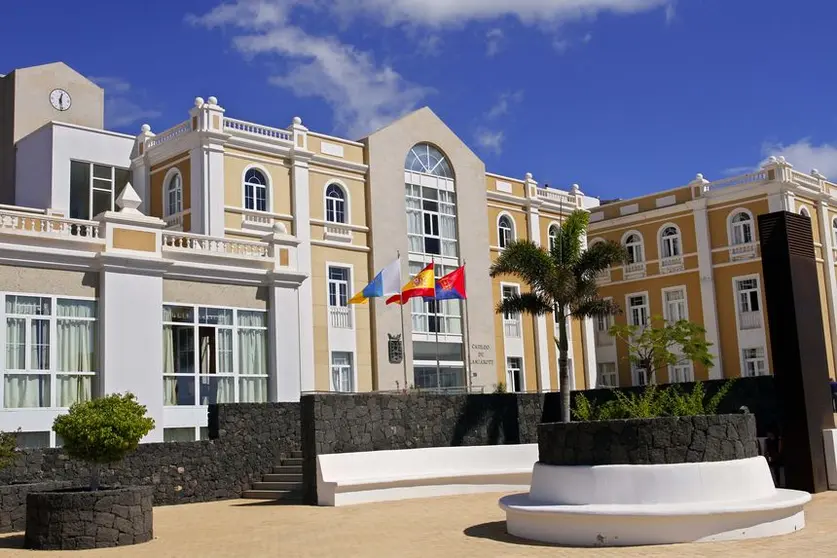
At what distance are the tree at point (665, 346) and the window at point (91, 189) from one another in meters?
19.7

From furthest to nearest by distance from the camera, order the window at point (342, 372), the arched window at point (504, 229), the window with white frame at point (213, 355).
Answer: the arched window at point (504, 229) → the window at point (342, 372) → the window with white frame at point (213, 355)

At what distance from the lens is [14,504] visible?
13984 mm

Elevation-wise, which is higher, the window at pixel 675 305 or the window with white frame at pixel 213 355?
the window at pixel 675 305

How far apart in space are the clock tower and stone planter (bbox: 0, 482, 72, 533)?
64.5 ft

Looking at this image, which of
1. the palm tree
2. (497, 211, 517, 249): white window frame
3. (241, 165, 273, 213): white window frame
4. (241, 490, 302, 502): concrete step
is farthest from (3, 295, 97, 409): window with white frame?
(497, 211, 517, 249): white window frame

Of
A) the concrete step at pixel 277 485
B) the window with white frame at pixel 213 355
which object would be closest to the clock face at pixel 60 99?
the window with white frame at pixel 213 355

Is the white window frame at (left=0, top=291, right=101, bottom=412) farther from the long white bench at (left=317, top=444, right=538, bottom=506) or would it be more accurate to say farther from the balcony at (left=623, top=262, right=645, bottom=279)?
the balcony at (left=623, top=262, right=645, bottom=279)

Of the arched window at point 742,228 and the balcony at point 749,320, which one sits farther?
the arched window at point 742,228

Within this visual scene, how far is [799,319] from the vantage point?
1510 cm

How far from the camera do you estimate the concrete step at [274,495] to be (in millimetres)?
18266

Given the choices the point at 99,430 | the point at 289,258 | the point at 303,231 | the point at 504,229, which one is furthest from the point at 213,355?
the point at 504,229

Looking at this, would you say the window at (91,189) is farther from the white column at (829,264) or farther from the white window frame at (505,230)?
the white column at (829,264)

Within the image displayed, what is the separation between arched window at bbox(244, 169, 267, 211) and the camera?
1169 inches

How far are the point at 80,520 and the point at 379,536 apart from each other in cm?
372
